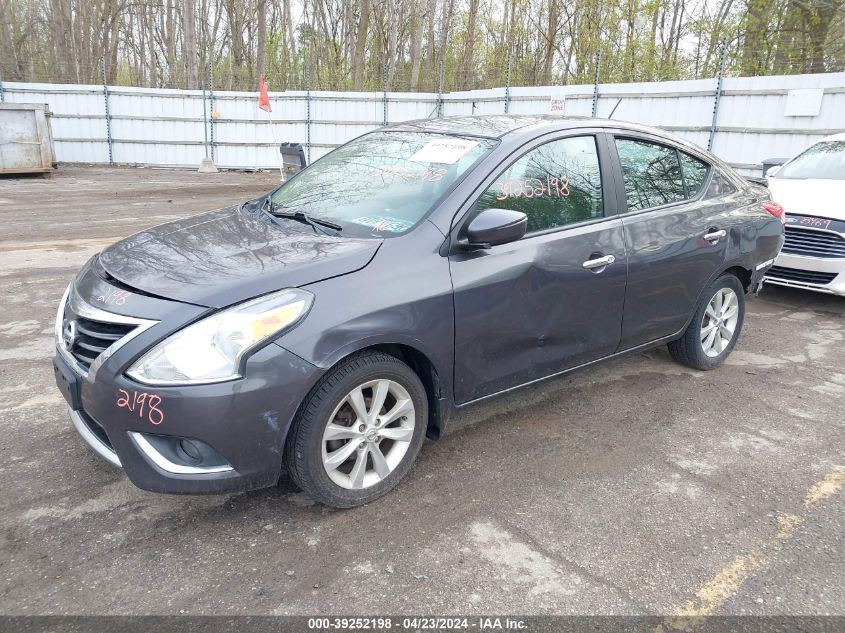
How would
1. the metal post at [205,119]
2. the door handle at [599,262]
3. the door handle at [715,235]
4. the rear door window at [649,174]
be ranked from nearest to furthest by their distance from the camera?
the door handle at [599,262], the rear door window at [649,174], the door handle at [715,235], the metal post at [205,119]

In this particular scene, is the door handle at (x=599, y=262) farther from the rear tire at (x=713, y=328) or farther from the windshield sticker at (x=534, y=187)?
the rear tire at (x=713, y=328)

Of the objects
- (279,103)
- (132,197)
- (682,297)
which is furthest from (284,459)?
(279,103)

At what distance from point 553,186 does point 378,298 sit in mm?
1364

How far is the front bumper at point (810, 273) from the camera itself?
6.35 meters

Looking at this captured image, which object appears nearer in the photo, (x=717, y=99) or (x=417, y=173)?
(x=417, y=173)

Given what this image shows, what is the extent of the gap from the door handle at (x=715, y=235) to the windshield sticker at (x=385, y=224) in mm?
2239

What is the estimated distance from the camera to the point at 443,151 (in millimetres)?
3637

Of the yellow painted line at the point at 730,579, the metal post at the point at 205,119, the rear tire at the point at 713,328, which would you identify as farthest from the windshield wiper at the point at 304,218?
the metal post at the point at 205,119

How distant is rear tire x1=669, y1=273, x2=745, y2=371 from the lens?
4641 mm

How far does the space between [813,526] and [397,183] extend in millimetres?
2581

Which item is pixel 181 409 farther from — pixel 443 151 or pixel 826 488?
pixel 826 488

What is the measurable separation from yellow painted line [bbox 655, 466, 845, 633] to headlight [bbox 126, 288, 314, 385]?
182 cm

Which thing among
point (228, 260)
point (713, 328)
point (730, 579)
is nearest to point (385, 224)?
point (228, 260)

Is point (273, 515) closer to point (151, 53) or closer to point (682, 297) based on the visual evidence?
point (682, 297)
